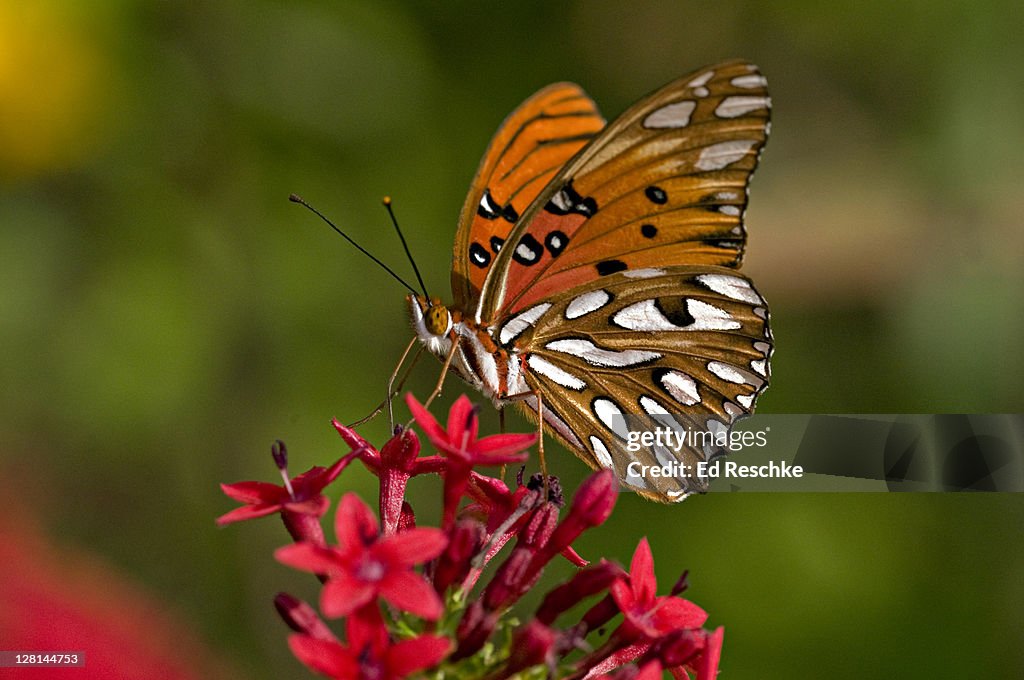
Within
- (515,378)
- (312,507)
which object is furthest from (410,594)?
(515,378)

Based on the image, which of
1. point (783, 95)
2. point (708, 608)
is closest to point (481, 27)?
point (783, 95)

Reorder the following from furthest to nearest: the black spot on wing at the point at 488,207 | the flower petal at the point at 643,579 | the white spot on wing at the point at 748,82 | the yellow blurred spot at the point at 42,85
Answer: the yellow blurred spot at the point at 42,85 → the black spot on wing at the point at 488,207 → the white spot on wing at the point at 748,82 → the flower petal at the point at 643,579

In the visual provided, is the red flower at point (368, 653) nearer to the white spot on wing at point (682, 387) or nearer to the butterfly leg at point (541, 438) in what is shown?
the butterfly leg at point (541, 438)

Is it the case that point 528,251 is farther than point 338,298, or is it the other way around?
point 338,298

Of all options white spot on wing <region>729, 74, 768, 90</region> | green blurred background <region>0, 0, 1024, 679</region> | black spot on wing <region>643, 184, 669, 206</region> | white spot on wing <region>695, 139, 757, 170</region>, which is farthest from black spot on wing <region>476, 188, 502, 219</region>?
green blurred background <region>0, 0, 1024, 679</region>

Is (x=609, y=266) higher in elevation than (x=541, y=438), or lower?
higher

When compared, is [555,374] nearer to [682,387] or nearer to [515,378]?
[515,378]

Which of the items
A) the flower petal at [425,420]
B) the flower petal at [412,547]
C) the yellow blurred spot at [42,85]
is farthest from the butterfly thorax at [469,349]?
the yellow blurred spot at [42,85]
